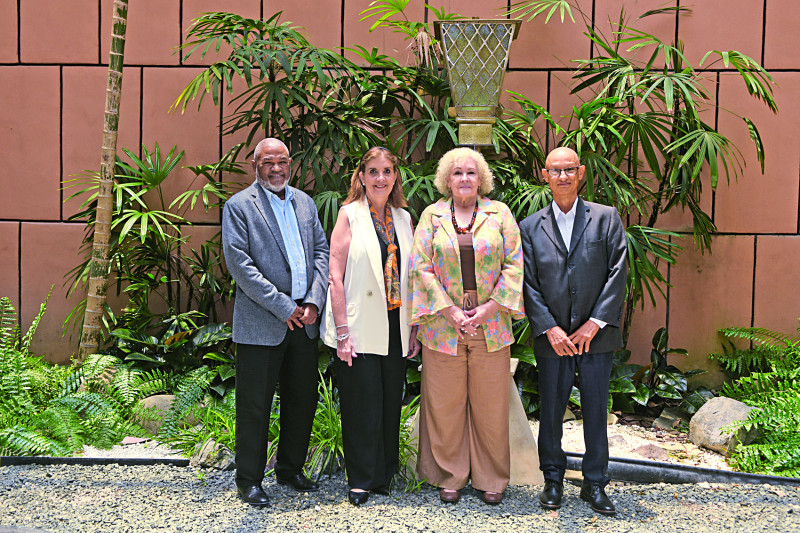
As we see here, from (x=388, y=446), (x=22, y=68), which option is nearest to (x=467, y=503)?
(x=388, y=446)

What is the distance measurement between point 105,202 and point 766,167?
16.4 ft

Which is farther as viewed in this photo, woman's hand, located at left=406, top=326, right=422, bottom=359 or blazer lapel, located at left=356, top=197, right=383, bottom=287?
woman's hand, located at left=406, top=326, right=422, bottom=359

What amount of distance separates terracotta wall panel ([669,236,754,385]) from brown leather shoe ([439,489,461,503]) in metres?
2.81

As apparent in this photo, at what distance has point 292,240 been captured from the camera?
142 inches

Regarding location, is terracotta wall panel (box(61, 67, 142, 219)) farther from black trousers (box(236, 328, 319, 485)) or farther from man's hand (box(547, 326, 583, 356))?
man's hand (box(547, 326, 583, 356))

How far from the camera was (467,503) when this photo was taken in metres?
3.59

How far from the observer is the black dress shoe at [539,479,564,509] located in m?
3.51

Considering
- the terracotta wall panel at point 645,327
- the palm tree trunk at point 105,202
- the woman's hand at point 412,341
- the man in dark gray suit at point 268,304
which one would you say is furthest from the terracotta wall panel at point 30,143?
the terracotta wall panel at point 645,327

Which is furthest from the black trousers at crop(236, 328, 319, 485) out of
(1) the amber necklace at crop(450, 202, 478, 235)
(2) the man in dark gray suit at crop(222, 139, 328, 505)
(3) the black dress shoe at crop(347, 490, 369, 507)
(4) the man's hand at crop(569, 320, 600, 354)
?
(4) the man's hand at crop(569, 320, 600, 354)

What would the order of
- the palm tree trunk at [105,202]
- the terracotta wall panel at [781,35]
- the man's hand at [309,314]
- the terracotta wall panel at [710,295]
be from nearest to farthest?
the man's hand at [309,314], the palm tree trunk at [105,202], the terracotta wall panel at [781,35], the terracotta wall panel at [710,295]

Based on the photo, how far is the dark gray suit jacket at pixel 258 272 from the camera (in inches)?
136

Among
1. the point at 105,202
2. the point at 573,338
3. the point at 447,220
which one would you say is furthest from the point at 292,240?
the point at 105,202

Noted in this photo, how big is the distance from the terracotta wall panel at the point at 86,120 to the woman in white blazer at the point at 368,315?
2907 millimetres

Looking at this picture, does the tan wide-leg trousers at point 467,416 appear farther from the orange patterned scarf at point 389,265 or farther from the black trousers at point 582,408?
the orange patterned scarf at point 389,265
